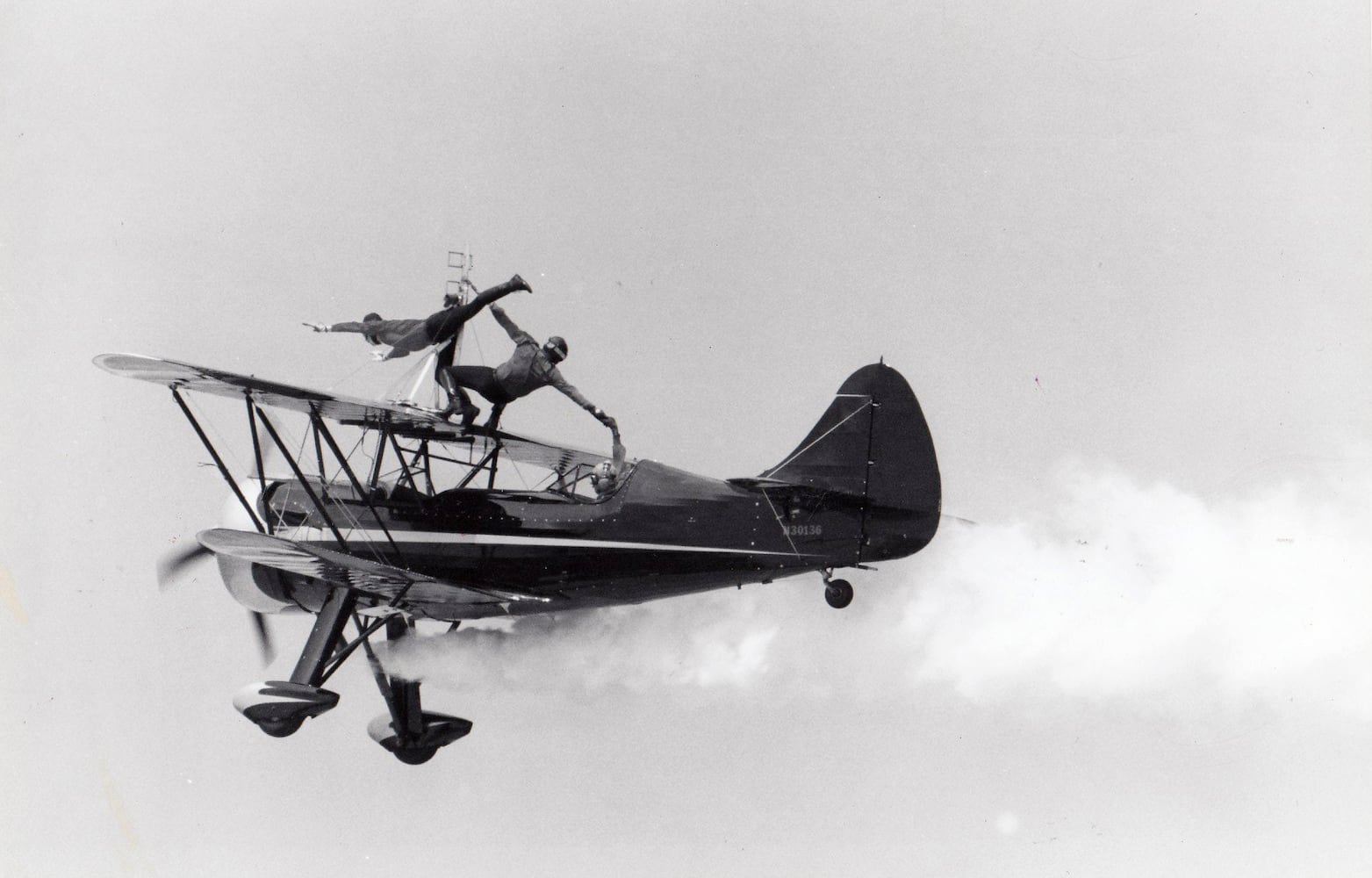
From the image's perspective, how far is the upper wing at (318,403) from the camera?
798cm

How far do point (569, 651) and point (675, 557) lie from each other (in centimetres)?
206

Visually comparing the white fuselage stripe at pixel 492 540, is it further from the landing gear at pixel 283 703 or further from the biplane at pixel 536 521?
the landing gear at pixel 283 703

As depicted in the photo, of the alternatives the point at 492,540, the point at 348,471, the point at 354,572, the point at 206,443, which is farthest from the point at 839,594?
the point at 206,443

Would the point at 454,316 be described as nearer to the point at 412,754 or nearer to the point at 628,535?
the point at 628,535

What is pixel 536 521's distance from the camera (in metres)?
9.15

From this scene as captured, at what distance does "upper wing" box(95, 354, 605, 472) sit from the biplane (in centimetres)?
2

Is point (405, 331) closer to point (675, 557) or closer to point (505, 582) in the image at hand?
point (505, 582)

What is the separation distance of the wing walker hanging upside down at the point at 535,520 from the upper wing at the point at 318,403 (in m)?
0.02

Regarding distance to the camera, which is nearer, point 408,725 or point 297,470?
point 297,470

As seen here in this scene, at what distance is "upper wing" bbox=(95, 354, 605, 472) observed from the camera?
7.98 meters

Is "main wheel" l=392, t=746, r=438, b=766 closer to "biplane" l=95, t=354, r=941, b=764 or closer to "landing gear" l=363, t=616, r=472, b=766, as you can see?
"landing gear" l=363, t=616, r=472, b=766

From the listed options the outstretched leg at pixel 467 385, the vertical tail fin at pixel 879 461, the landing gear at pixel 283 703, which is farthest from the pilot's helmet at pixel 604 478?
the landing gear at pixel 283 703

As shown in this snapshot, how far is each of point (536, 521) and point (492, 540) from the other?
1.23ft

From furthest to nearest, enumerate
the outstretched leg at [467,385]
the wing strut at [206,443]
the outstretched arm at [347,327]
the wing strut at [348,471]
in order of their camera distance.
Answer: the outstretched arm at [347,327]
the outstretched leg at [467,385]
the wing strut at [348,471]
the wing strut at [206,443]
